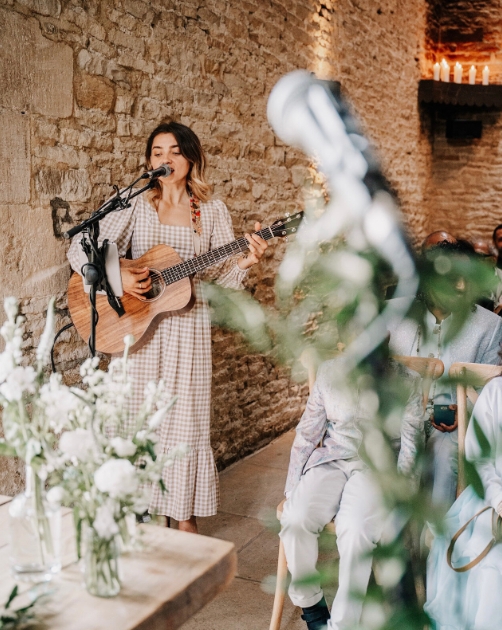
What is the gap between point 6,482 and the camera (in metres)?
2.81

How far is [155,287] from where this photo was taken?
293 centimetres

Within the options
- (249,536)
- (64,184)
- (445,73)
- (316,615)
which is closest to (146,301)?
(64,184)

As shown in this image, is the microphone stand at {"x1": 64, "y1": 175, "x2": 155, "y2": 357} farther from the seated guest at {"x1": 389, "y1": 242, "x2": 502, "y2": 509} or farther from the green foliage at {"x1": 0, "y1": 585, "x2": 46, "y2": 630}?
the seated guest at {"x1": 389, "y1": 242, "x2": 502, "y2": 509}

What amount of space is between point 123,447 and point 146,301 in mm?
1690

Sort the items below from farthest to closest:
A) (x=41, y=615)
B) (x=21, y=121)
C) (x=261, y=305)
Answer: (x=21, y=121), (x=41, y=615), (x=261, y=305)

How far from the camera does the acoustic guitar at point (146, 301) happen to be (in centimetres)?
289

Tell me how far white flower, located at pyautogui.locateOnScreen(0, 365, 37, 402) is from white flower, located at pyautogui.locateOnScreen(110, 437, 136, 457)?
206 millimetres

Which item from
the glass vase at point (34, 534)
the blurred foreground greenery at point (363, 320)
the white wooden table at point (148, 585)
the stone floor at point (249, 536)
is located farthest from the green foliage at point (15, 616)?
the blurred foreground greenery at point (363, 320)

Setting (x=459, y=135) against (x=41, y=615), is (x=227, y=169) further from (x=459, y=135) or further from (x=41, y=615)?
(x=459, y=135)

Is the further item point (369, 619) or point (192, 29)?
point (192, 29)

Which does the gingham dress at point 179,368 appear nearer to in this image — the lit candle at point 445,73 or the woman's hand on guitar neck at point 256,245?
the woman's hand on guitar neck at point 256,245

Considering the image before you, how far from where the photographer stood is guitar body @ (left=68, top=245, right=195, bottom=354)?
289cm

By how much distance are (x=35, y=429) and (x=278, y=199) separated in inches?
143

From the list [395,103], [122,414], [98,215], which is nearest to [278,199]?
[98,215]
